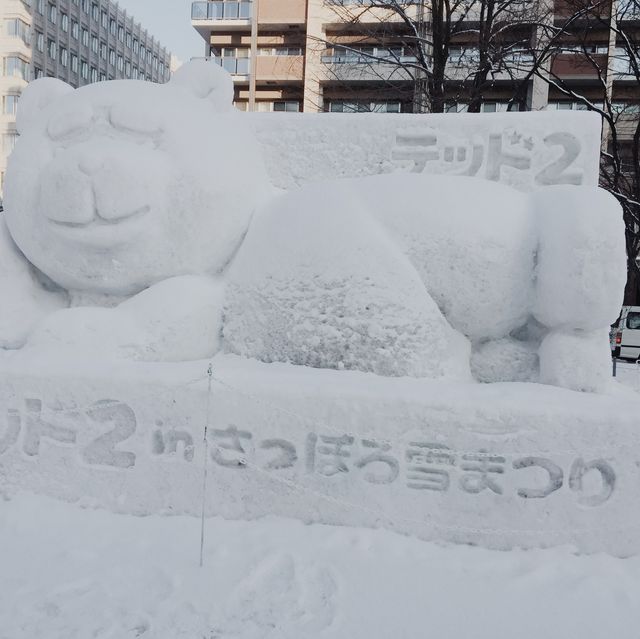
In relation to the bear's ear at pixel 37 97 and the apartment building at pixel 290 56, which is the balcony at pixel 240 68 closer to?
the apartment building at pixel 290 56

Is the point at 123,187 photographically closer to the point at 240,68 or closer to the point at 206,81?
the point at 206,81

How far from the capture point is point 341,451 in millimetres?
2229

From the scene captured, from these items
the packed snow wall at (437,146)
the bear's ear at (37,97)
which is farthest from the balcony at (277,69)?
the bear's ear at (37,97)

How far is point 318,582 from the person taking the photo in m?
1.88

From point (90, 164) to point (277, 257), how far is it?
34.8 inches

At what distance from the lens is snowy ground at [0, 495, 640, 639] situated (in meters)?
1.68

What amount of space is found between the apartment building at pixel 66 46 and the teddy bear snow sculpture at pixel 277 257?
2528 centimetres

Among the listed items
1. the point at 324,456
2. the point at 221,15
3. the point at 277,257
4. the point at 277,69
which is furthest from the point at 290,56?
the point at 324,456

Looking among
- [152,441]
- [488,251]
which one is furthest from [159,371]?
[488,251]

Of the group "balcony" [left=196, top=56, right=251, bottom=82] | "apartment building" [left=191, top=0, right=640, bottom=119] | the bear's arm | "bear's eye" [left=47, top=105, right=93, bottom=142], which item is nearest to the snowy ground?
the bear's arm

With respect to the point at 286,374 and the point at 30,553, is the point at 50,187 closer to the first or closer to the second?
the point at 286,374

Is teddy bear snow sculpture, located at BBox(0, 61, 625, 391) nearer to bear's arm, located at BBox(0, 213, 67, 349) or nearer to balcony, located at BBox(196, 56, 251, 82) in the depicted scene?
bear's arm, located at BBox(0, 213, 67, 349)

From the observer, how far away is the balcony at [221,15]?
24.7 metres

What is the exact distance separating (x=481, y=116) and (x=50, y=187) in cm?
228
